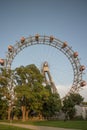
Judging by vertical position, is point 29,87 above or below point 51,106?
above

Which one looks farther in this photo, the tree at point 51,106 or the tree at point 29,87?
the tree at point 51,106

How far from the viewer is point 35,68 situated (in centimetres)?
6150

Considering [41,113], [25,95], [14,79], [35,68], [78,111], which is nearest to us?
[25,95]

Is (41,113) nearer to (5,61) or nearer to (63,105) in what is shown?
(63,105)

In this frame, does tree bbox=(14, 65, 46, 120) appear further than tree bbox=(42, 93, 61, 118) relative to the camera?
No

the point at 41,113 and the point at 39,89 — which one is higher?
the point at 39,89

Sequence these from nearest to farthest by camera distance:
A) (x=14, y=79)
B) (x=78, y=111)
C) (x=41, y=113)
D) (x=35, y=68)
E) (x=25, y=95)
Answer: (x=25, y=95)
(x=14, y=79)
(x=35, y=68)
(x=41, y=113)
(x=78, y=111)

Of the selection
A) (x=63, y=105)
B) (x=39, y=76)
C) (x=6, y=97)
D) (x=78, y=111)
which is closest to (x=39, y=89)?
(x=39, y=76)

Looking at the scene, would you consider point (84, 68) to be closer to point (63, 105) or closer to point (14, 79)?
point (63, 105)

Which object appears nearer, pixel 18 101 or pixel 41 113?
pixel 18 101

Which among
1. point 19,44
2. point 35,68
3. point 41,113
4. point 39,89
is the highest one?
point 19,44

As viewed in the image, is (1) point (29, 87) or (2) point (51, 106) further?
(2) point (51, 106)

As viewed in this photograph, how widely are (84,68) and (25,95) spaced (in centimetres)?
1877

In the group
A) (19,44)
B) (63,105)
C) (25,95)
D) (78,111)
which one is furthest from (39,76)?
(78,111)
